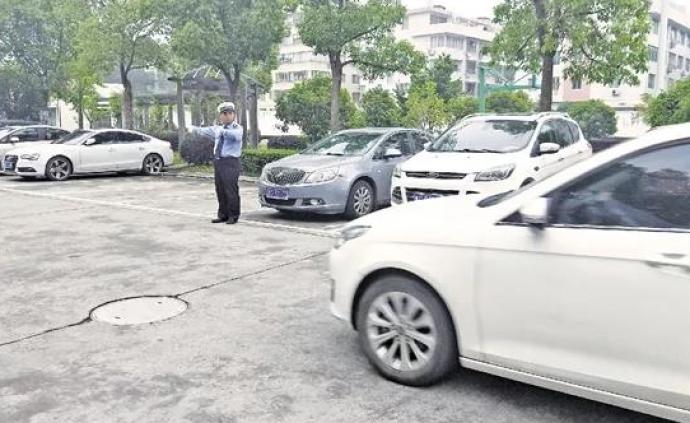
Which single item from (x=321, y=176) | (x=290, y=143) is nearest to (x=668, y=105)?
(x=321, y=176)

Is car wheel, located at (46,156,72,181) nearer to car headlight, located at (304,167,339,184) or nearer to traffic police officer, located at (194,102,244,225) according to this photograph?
traffic police officer, located at (194,102,244,225)

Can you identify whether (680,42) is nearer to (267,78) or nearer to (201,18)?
(267,78)

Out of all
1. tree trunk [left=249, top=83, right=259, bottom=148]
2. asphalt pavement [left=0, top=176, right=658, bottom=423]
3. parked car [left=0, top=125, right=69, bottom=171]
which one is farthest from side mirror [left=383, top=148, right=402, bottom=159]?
tree trunk [left=249, top=83, right=259, bottom=148]

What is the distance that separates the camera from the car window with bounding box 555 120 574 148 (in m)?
9.50

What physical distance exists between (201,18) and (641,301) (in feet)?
53.8

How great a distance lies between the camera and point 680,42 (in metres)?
73.4

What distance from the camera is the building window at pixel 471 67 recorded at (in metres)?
81.2

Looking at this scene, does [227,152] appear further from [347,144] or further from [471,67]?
[471,67]

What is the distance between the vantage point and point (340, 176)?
930 cm

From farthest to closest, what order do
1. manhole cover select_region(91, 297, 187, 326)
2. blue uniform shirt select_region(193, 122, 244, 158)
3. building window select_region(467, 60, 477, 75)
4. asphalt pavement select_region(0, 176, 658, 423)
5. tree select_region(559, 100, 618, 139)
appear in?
1. building window select_region(467, 60, 477, 75)
2. tree select_region(559, 100, 618, 139)
3. blue uniform shirt select_region(193, 122, 244, 158)
4. manhole cover select_region(91, 297, 187, 326)
5. asphalt pavement select_region(0, 176, 658, 423)

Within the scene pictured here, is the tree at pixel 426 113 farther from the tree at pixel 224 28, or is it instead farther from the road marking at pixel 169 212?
the road marking at pixel 169 212

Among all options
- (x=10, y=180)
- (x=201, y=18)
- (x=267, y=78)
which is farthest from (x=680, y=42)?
(x=10, y=180)

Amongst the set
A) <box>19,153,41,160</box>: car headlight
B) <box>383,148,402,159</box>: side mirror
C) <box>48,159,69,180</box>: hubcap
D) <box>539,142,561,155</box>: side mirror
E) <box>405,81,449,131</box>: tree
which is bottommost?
<box>48,159,69,180</box>: hubcap

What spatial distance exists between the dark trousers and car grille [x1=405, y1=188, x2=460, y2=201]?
2491 millimetres
